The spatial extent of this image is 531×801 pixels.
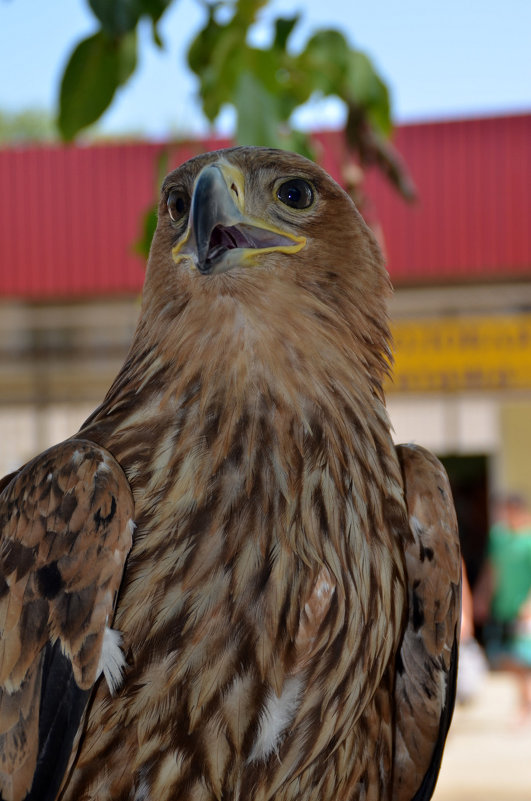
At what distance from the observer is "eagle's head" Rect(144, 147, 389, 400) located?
6.37 ft

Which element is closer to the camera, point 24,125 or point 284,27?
point 284,27

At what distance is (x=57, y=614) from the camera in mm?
1807

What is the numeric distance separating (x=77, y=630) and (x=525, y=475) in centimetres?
1234

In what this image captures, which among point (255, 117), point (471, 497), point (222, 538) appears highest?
point (255, 117)

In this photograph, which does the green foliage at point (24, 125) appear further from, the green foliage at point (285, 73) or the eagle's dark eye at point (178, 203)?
the eagle's dark eye at point (178, 203)

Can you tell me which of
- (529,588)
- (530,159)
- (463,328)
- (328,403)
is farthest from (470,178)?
(328,403)

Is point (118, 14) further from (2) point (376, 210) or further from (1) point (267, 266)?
(2) point (376, 210)

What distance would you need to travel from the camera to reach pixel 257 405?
6.35 feet

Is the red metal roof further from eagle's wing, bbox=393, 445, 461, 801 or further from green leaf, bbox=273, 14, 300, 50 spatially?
eagle's wing, bbox=393, 445, 461, 801

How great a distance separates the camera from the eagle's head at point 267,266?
6.37ft

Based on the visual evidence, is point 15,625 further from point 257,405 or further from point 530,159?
point 530,159

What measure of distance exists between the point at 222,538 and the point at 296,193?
0.74 meters

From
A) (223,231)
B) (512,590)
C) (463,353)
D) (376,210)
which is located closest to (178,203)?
(223,231)

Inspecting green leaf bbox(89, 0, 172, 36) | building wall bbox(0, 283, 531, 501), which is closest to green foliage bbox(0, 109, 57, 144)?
building wall bbox(0, 283, 531, 501)
